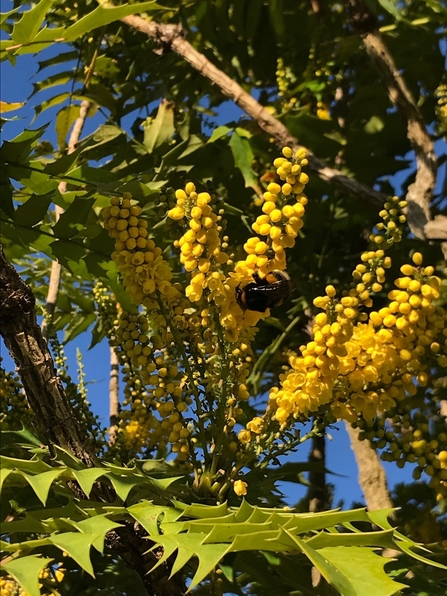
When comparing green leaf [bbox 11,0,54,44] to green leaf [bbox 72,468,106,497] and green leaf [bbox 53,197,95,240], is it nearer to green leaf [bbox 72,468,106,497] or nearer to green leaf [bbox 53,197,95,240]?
green leaf [bbox 53,197,95,240]

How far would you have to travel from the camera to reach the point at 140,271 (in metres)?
0.70

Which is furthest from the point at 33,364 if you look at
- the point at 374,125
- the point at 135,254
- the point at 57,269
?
the point at 374,125

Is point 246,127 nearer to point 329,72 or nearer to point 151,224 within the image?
point 329,72

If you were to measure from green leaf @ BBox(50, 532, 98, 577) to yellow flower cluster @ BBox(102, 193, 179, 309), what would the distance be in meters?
0.32

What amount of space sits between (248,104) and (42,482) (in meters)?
0.84

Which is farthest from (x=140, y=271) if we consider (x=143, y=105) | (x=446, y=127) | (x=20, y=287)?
(x=446, y=127)

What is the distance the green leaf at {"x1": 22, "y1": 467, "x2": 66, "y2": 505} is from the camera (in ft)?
1.49

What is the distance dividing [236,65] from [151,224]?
54cm

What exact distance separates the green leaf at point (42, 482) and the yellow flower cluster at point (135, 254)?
0.27 m

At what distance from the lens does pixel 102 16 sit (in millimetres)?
729

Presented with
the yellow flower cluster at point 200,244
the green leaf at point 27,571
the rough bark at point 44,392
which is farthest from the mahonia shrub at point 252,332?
the green leaf at point 27,571

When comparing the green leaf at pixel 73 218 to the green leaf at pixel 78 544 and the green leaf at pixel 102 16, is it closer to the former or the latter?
the green leaf at pixel 102 16

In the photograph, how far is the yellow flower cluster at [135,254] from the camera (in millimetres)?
709

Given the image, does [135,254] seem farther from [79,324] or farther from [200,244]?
[79,324]
